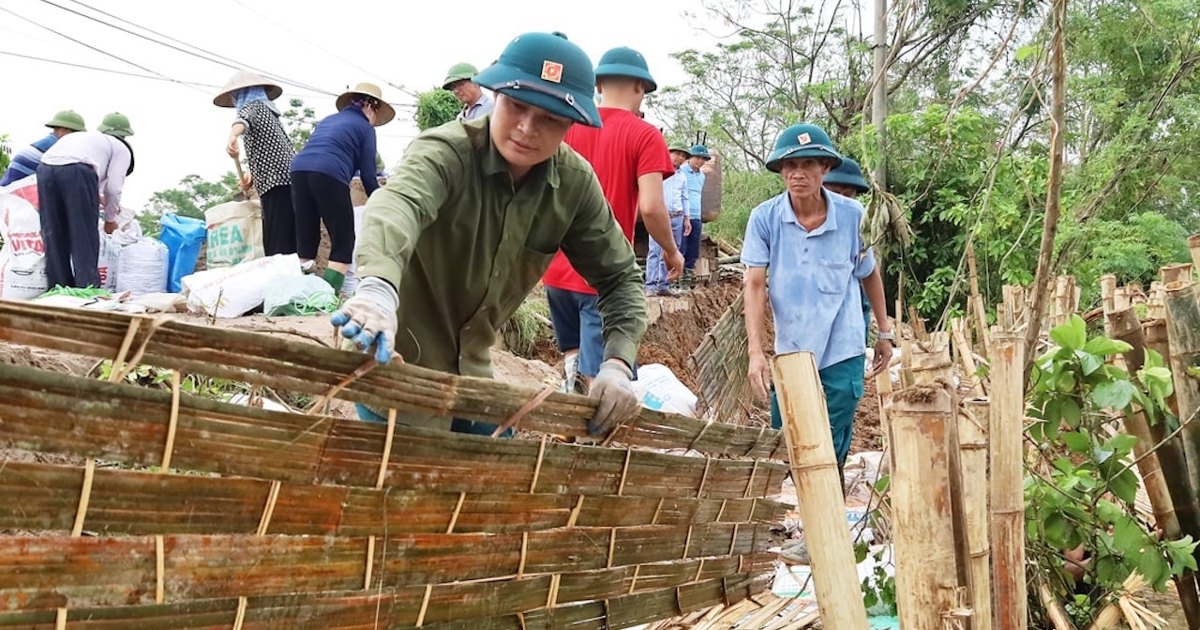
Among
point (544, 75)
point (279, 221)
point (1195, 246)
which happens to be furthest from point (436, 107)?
point (544, 75)

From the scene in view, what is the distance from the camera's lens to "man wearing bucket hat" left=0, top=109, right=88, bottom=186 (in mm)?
6715

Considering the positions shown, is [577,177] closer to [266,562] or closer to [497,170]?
[497,170]

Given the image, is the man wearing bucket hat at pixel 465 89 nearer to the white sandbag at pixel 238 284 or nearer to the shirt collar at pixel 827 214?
the white sandbag at pixel 238 284

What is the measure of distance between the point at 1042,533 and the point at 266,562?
2.18 meters

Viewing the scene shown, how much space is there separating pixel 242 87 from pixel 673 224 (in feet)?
12.6

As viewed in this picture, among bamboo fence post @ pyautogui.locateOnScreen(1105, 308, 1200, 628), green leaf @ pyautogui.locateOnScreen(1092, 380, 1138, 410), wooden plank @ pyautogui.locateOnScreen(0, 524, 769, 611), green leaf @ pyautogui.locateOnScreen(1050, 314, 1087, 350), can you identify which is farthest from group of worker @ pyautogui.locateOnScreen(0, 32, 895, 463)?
bamboo fence post @ pyautogui.locateOnScreen(1105, 308, 1200, 628)

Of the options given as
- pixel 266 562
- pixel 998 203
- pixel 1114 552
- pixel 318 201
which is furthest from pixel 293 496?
pixel 998 203

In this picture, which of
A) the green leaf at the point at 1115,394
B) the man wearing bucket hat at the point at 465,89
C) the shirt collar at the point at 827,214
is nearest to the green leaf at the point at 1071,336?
the green leaf at the point at 1115,394

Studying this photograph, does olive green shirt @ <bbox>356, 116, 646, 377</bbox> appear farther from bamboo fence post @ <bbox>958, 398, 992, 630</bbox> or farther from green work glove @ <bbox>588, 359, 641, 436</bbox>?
bamboo fence post @ <bbox>958, 398, 992, 630</bbox>

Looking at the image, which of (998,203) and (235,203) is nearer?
(235,203)

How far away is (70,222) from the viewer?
5754 mm

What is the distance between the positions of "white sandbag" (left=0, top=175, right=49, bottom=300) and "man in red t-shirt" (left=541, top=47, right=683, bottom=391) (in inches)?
146

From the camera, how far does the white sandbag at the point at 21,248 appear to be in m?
5.88

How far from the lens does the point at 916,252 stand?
13953 mm
